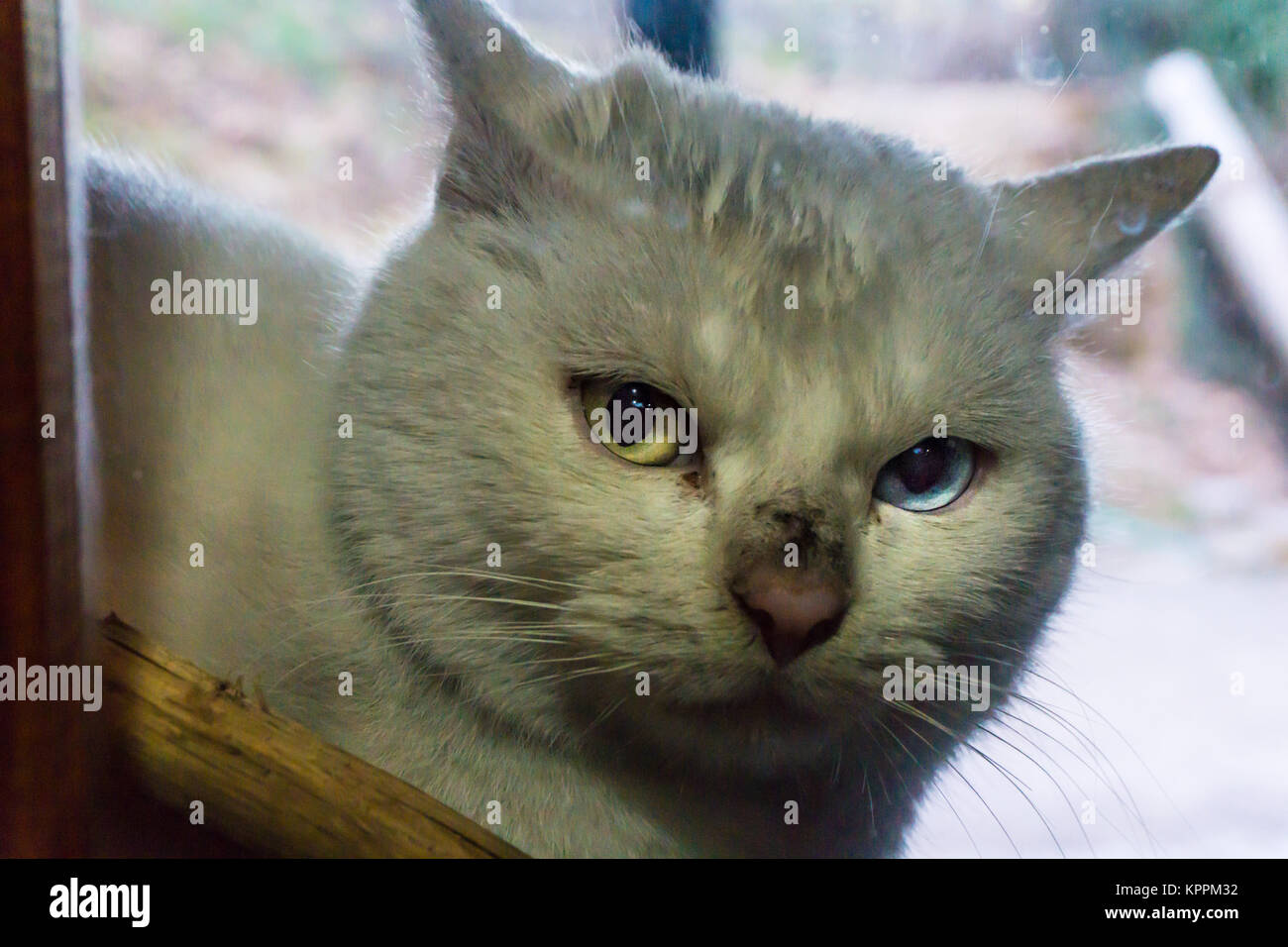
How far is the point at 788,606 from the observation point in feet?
2.97

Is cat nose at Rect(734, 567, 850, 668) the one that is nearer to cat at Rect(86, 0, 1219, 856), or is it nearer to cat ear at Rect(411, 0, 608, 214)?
cat at Rect(86, 0, 1219, 856)

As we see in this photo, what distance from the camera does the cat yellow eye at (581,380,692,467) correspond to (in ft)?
3.33

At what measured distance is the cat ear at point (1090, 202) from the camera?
3.87 ft

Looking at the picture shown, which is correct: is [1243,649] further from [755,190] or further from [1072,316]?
[755,190]

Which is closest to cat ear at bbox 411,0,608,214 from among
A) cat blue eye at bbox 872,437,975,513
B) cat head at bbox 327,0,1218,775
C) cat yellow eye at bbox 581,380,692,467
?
cat head at bbox 327,0,1218,775

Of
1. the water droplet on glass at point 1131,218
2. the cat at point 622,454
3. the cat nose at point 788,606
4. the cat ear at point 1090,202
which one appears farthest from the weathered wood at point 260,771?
the water droplet on glass at point 1131,218

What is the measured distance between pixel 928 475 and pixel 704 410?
267mm

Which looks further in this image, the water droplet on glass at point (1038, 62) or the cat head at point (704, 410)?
the water droplet on glass at point (1038, 62)

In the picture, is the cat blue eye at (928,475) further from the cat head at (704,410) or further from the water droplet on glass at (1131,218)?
the water droplet on glass at (1131,218)

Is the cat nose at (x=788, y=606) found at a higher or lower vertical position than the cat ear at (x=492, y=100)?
lower

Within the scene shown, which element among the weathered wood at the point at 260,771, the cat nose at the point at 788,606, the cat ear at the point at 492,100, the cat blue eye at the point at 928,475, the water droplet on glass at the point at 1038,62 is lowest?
the weathered wood at the point at 260,771

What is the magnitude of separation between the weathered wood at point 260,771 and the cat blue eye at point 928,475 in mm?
537

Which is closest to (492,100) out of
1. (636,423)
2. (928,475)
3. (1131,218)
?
(636,423)

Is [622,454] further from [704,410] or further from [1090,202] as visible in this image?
[1090,202]
